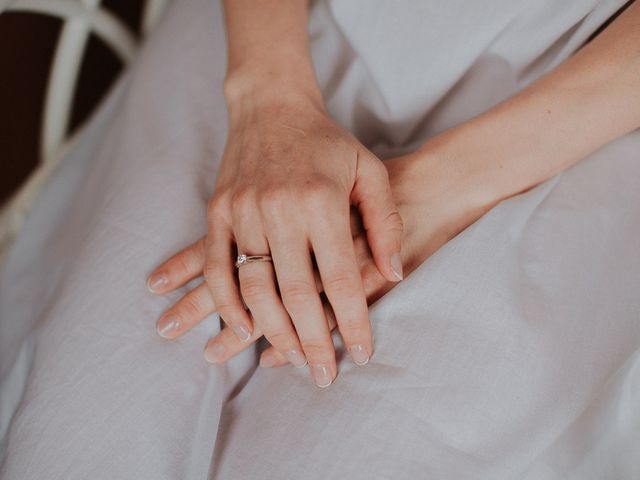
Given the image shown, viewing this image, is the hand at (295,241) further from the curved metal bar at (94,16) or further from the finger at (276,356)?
the curved metal bar at (94,16)

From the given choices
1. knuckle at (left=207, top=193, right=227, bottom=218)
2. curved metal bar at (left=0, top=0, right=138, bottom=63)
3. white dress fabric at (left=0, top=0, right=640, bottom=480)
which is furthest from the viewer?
curved metal bar at (left=0, top=0, right=138, bottom=63)

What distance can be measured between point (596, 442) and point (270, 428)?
29 centimetres

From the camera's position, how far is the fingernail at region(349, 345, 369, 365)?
0.60 m

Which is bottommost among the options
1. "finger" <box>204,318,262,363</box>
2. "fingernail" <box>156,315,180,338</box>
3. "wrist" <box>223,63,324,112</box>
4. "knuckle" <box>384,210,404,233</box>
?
"finger" <box>204,318,262,363</box>

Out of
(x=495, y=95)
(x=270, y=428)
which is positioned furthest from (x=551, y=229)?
(x=270, y=428)

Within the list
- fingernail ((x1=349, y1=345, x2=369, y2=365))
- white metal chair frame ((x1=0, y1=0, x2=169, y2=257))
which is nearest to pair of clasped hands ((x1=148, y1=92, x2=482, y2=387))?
fingernail ((x1=349, y1=345, x2=369, y2=365))

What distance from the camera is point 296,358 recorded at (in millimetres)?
631

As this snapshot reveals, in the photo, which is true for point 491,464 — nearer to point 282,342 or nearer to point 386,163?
point 282,342

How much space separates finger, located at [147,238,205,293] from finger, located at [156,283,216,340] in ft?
0.06

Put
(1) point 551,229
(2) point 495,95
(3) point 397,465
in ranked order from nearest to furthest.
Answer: (3) point 397,465, (1) point 551,229, (2) point 495,95

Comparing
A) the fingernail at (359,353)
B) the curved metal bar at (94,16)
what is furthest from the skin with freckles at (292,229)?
the curved metal bar at (94,16)

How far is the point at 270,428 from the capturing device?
1.97 feet

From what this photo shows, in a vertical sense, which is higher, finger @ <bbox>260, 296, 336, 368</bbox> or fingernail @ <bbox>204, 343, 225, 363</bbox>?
fingernail @ <bbox>204, 343, 225, 363</bbox>

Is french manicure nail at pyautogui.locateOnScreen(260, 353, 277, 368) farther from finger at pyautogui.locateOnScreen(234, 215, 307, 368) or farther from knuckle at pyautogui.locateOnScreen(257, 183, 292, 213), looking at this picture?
knuckle at pyautogui.locateOnScreen(257, 183, 292, 213)
